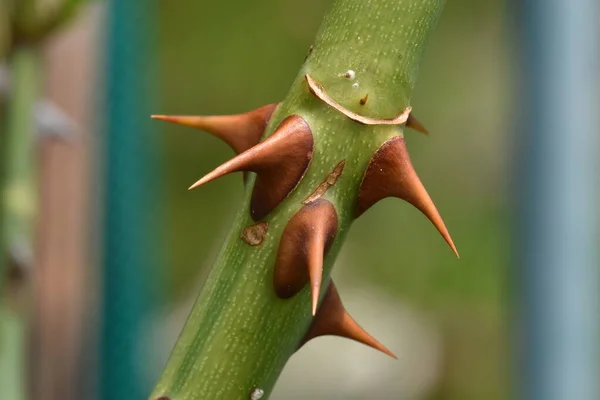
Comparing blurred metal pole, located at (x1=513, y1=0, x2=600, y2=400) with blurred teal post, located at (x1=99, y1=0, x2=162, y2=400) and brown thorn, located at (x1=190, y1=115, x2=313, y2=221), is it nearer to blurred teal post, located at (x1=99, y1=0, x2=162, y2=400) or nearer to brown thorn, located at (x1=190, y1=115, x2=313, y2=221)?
blurred teal post, located at (x1=99, y1=0, x2=162, y2=400)

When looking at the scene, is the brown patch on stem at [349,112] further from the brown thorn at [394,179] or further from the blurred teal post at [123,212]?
the blurred teal post at [123,212]

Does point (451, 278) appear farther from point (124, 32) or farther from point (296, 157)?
point (296, 157)

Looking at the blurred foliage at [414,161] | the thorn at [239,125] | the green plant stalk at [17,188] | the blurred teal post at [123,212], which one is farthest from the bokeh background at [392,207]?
the thorn at [239,125]

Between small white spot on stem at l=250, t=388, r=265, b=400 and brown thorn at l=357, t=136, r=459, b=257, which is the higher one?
brown thorn at l=357, t=136, r=459, b=257

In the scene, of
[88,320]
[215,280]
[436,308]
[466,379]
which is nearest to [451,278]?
[436,308]

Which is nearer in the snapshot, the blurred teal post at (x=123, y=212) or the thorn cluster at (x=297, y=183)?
the thorn cluster at (x=297, y=183)

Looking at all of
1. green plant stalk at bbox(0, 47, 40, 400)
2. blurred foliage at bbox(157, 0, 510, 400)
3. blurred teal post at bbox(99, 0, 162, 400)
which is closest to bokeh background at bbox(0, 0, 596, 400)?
blurred foliage at bbox(157, 0, 510, 400)
